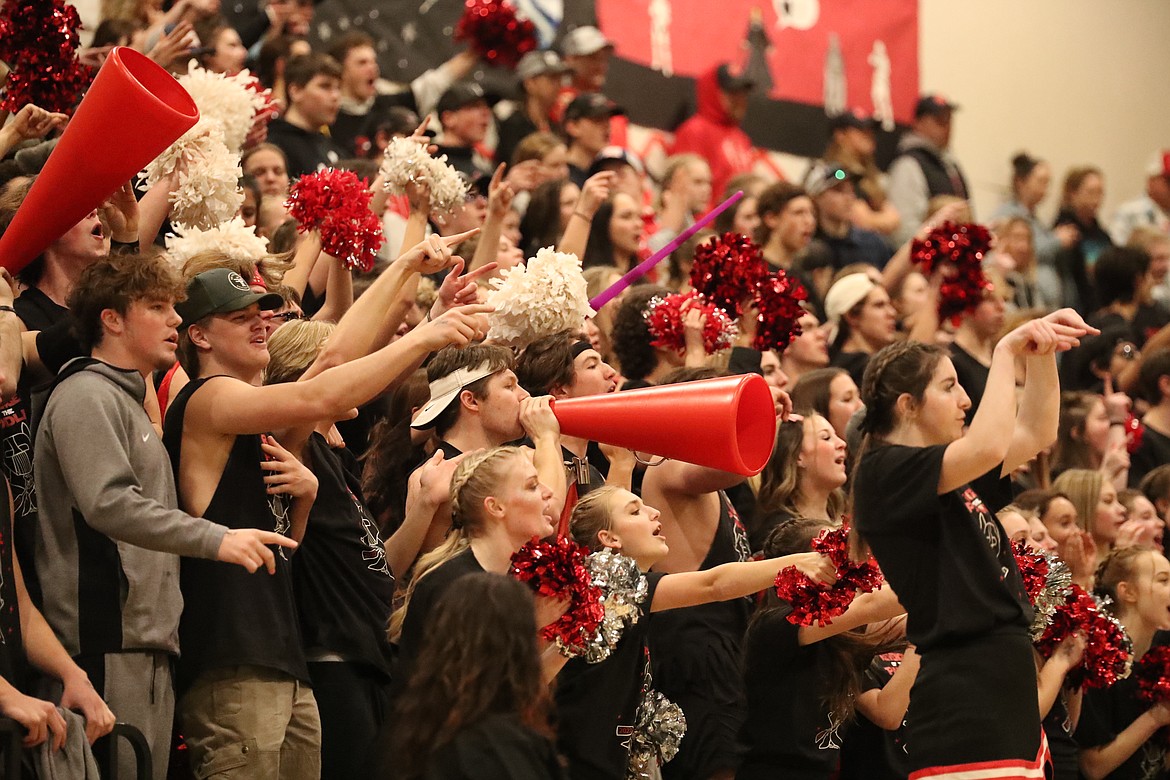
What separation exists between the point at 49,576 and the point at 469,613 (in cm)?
127

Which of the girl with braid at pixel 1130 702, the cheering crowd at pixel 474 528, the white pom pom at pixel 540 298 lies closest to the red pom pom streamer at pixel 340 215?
the cheering crowd at pixel 474 528

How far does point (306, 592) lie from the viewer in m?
4.52

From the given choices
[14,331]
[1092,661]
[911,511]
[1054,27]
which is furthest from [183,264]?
[1054,27]

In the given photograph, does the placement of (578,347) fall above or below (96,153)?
below

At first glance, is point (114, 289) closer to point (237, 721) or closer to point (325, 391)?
point (325, 391)

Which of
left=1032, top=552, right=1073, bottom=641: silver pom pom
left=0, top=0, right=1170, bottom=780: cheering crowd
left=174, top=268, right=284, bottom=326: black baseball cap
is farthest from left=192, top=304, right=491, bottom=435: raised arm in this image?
left=1032, top=552, right=1073, bottom=641: silver pom pom

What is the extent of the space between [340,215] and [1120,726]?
3.59 meters

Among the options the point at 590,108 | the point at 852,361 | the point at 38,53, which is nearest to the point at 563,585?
the point at 38,53

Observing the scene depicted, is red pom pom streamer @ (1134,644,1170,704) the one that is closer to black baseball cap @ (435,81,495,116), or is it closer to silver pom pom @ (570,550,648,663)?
silver pom pom @ (570,550,648,663)

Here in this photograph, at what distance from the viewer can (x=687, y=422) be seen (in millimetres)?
4285

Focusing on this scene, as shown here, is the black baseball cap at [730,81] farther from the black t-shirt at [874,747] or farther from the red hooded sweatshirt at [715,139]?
the black t-shirt at [874,747]

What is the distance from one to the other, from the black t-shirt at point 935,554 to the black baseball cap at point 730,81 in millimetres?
7050

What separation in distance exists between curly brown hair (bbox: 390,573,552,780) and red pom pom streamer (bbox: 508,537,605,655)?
1.95 feet

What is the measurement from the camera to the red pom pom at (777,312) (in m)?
6.00
